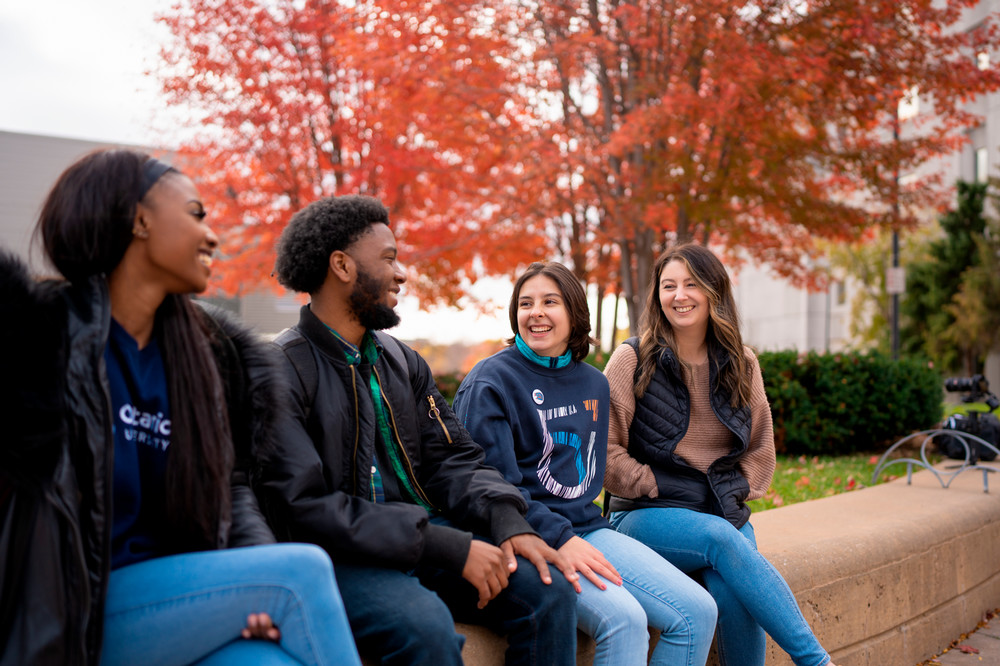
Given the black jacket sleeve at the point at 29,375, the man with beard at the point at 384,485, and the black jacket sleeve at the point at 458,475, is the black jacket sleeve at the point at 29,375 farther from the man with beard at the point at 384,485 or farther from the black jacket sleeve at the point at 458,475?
the black jacket sleeve at the point at 458,475

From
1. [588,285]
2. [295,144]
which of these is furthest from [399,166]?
[588,285]

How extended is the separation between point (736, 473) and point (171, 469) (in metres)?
2.39

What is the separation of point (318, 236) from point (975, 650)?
435 centimetres

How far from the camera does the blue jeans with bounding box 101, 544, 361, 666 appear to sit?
1686 mm

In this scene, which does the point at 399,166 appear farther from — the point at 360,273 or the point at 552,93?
the point at 360,273

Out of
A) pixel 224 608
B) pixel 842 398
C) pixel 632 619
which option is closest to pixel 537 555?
pixel 632 619

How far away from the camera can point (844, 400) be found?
319 inches

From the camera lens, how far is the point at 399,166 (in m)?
9.45

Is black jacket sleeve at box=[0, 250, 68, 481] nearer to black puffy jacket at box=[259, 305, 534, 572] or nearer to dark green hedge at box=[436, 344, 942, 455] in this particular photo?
black puffy jacket at box=[259, 305, 534, 572]

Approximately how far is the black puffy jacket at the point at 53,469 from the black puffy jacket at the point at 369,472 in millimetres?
548

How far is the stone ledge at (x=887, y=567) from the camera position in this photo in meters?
3.58

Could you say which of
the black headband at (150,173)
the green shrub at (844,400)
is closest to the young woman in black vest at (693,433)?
the black headband at (150,173)

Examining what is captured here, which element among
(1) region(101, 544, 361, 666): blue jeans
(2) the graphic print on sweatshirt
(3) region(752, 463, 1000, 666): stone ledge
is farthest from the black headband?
(3) region(752, 463, 1000, 666): stone ledge

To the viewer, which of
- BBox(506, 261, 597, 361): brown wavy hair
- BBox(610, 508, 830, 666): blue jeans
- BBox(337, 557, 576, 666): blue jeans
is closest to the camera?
BBox(337, 557, 576, 666): blue jeans
